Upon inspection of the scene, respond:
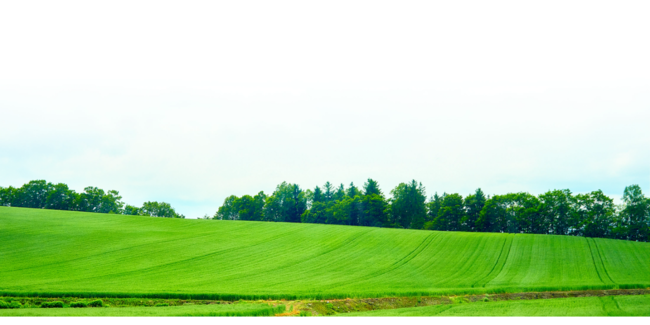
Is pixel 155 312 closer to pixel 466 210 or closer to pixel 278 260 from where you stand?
pixel 278 260

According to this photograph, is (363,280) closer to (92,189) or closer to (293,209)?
(293,209)

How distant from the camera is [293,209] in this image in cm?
11262

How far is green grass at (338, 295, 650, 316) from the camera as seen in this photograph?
18.4m

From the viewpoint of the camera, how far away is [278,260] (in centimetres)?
3894

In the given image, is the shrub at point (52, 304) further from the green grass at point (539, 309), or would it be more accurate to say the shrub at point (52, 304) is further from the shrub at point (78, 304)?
the green grass at point (539, 309)

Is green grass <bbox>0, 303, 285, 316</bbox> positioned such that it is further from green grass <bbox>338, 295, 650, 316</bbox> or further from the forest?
the forest

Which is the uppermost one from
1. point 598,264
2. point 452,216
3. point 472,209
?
point 472,209

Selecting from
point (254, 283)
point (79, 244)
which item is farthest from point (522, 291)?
point (79, 244)

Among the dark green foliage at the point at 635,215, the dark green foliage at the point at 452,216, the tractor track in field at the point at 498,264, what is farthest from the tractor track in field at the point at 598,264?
the dark green foliage at the point at 452,216

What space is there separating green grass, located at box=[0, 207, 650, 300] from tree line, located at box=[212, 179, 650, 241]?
2818 cm

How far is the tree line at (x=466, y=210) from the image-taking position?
248ft

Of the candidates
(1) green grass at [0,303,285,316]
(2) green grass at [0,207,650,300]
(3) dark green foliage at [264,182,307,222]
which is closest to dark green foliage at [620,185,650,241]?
(2) green grass at [0,207,650,300]

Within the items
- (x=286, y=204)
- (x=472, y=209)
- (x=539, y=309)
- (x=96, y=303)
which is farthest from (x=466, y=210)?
(x=96, y=303)

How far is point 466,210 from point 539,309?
259 ft
